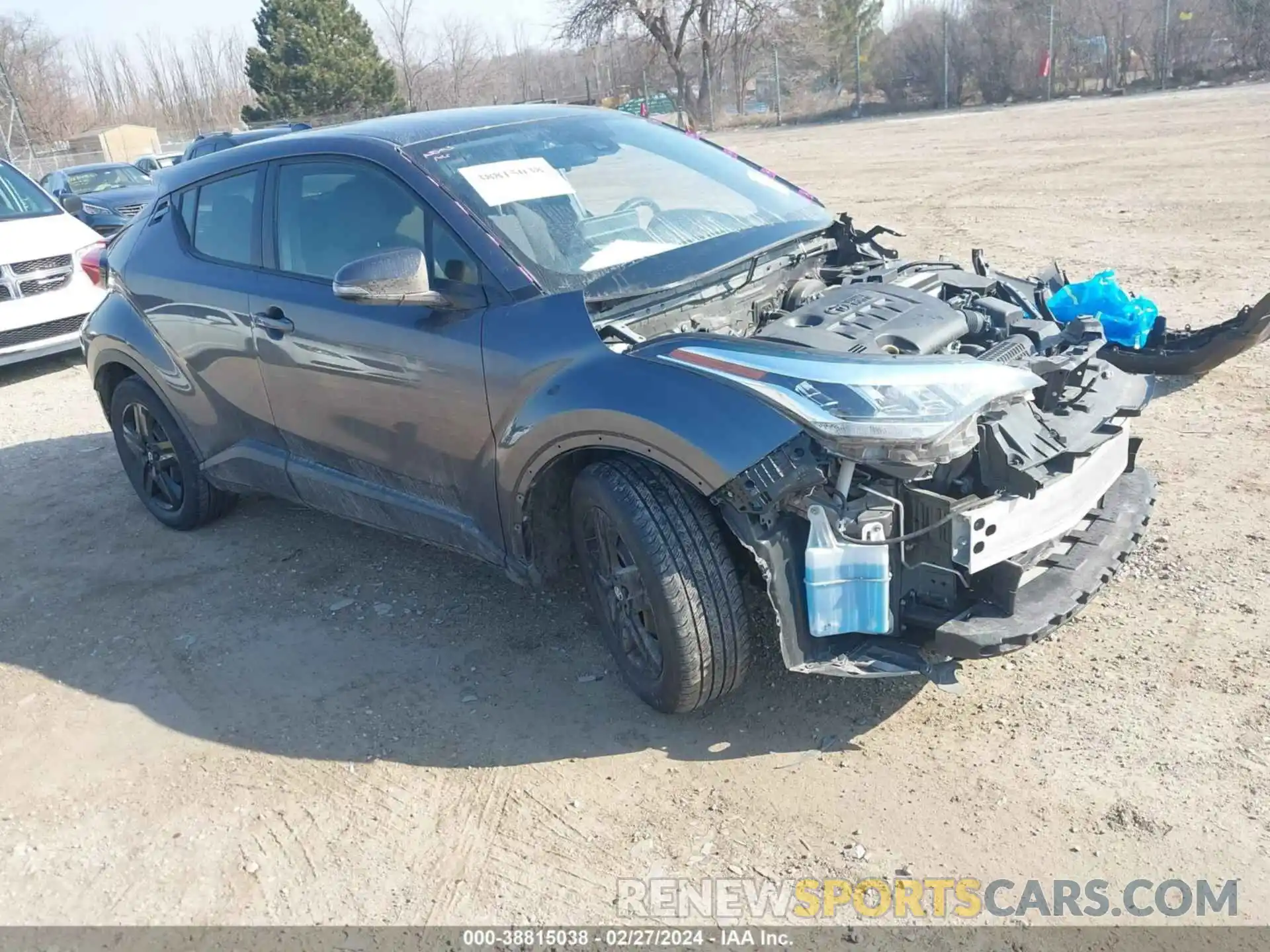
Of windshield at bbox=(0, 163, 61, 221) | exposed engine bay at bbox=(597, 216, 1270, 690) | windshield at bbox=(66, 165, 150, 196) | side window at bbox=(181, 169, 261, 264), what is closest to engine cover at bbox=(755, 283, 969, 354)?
exposed engine bay at bbox=(597, 216, 1270, 690)

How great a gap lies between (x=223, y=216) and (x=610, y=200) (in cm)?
181

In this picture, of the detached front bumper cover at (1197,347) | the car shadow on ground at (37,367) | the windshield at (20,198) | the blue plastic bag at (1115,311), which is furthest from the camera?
the windshield at (20,198)

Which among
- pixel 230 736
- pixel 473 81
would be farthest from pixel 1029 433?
pixel 473 81

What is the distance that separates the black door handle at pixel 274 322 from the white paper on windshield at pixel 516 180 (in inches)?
37.6

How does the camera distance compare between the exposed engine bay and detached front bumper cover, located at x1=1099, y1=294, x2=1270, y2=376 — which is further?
detached front bumper cover, located at x1=1099, y1=294, x2=1270, y2=376

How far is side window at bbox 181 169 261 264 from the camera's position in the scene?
426 centimetres

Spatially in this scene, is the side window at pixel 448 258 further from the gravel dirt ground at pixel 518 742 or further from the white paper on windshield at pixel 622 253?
the gravel dirt ground at pixel 518 742

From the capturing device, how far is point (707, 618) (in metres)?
3.00

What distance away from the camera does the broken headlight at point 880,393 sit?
8.81ft

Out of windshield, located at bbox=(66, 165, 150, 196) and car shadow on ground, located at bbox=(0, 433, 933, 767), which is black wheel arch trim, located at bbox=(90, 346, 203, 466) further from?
windshield, located at bbox=(66, 165, 150, 196)

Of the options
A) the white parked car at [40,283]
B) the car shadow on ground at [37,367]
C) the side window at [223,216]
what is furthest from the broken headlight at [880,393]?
the car shadow on ground at [37,367]

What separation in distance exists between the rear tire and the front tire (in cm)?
267

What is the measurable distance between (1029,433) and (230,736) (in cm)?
282

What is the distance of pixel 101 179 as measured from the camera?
1706cm
